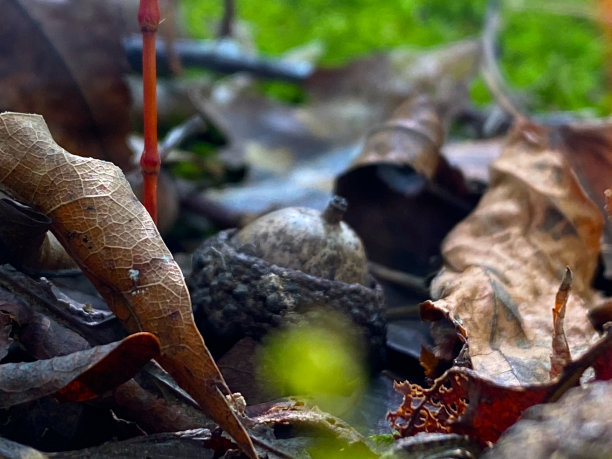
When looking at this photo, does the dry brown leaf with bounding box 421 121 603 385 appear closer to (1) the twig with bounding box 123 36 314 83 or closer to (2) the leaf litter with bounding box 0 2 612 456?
(2) the leaf litter with bounding box 0 2 612 456

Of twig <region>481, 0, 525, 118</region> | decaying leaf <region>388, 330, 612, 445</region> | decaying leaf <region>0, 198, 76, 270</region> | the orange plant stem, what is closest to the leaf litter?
decaying leaf <region>388, 330, 612, 445</region>

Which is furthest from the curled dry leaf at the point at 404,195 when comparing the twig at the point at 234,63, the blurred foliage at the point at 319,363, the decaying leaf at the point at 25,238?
the twig at the point at 234,63

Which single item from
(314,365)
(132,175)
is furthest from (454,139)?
(314,365)

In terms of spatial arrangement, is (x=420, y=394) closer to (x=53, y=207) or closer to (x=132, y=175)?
(x=53, y=207)

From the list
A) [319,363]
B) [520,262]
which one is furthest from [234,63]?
[319,363]

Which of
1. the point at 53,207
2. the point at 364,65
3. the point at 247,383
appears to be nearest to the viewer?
the point at 53,207

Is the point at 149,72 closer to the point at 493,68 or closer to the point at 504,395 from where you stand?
the point at 504,395
